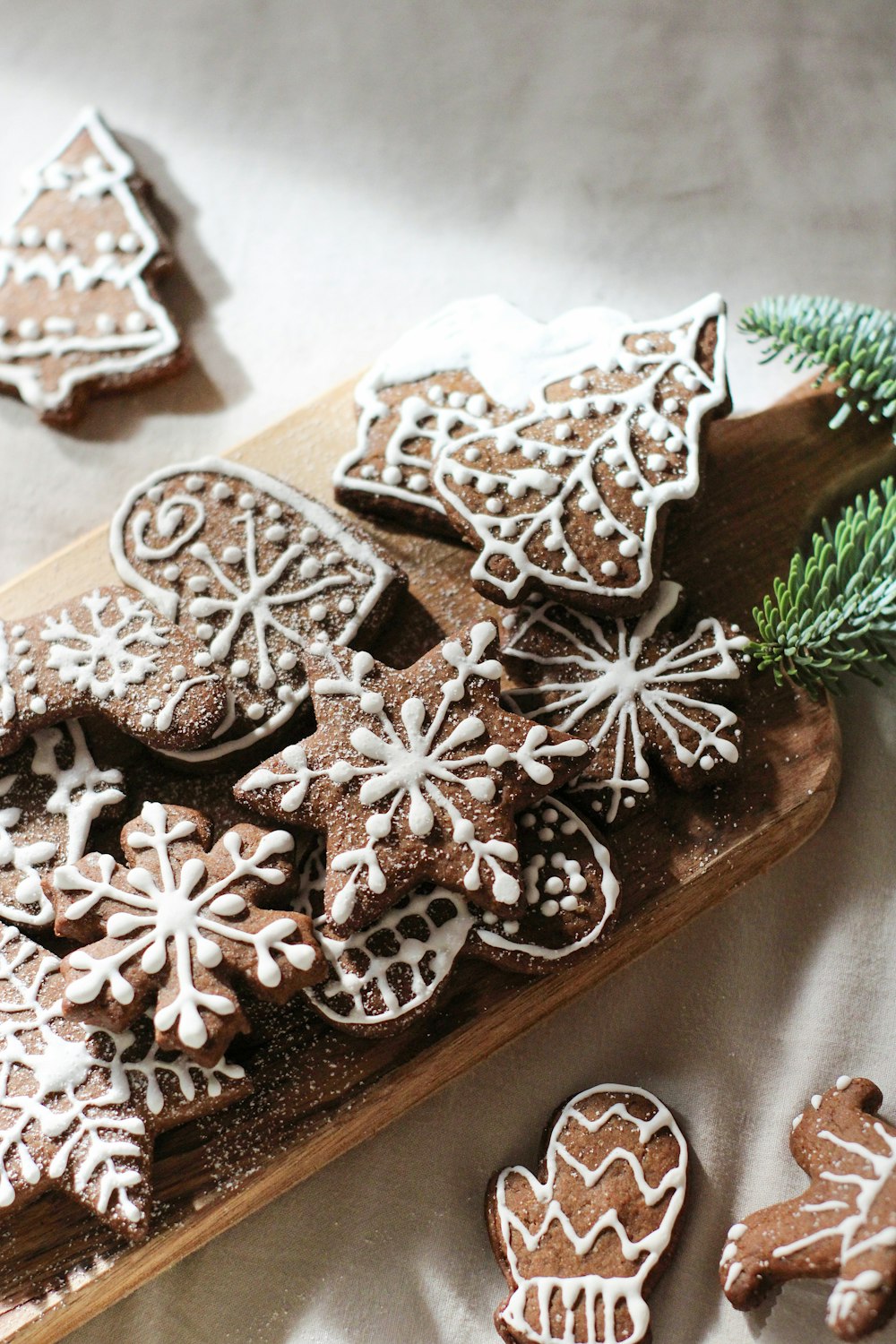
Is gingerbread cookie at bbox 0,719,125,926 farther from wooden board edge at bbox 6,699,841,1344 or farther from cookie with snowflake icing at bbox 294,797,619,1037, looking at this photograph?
wooden board edge at bbox 6,699,841,1344

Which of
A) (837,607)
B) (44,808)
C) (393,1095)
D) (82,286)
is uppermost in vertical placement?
(82,286)

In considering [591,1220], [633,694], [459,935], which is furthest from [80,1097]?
[633,694]

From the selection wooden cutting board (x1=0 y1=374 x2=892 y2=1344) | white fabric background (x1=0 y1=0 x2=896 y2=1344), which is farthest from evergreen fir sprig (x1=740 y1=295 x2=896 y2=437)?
white fabric background (x1=0 y1=0 x2=896 y2=1344)

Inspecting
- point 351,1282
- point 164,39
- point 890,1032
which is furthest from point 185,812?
point 164,39

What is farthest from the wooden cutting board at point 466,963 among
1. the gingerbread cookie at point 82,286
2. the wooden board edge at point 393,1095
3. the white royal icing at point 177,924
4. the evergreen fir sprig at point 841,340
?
the gingerbread cookie at point 82,286

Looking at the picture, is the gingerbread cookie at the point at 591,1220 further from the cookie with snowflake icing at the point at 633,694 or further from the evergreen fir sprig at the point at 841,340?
the evergreen fir sprig at the point at 841,340

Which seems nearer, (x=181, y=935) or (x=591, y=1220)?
(x=181, y=935)

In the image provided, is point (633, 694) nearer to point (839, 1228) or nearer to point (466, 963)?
point (466, 963)
